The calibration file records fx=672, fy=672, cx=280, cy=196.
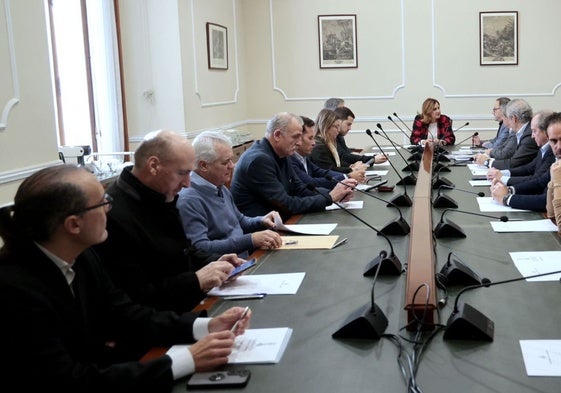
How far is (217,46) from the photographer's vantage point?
7727 mm

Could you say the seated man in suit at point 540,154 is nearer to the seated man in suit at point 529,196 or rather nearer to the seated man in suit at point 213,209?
the seated man in suit at point 529,196

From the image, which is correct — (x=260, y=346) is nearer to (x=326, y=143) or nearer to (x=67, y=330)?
(x=67, y=330)

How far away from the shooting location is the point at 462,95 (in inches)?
344

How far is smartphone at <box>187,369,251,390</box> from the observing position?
4.96 feet

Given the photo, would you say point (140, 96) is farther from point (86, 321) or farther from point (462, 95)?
point (86, 321)

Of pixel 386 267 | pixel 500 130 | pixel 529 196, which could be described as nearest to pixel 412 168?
pixel 529 196

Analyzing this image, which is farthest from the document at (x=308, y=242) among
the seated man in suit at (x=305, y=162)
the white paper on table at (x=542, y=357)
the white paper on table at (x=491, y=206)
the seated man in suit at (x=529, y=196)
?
the seated man in suit at (x=305, y=162)

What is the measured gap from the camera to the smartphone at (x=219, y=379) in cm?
Result: 151

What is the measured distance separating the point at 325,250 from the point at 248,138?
18.0 ft

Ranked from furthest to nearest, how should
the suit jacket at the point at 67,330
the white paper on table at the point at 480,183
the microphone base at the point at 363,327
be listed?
the white paper on table at the point at 480,183 → the microphone base at the point at 363,327 → the suit jacket at the point at 67,330

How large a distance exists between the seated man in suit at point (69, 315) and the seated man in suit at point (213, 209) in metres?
0.96

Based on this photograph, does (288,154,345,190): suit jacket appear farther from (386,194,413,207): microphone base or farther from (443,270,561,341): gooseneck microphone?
(443,270,561,341): gooseneck microphone

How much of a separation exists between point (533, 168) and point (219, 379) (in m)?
4.07

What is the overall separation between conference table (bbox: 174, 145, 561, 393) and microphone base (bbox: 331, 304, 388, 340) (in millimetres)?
18
